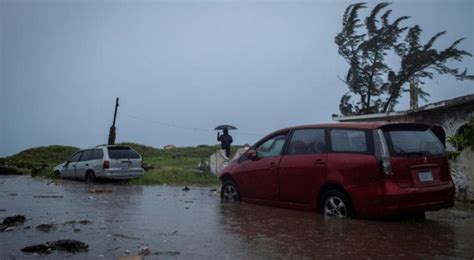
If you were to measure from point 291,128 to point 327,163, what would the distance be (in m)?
1.56

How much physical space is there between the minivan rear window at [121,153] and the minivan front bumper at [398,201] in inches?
480

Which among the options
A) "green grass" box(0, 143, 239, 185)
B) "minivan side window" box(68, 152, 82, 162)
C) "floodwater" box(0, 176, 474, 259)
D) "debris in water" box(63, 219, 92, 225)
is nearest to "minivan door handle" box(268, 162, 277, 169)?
"floodwater" box(0, 176, 474, 259)

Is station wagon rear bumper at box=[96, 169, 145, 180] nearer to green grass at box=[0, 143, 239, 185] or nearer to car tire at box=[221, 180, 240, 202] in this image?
green grass at box=[0, 143, 239, 185]

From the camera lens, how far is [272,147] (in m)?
9.91

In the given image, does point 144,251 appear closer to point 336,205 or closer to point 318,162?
point 336,205

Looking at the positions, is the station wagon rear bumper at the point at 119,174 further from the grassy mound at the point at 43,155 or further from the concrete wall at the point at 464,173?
the grassy mound at the point at 43,155

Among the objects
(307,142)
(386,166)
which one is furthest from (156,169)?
(386,166)

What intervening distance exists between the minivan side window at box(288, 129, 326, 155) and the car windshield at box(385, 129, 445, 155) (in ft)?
4.30

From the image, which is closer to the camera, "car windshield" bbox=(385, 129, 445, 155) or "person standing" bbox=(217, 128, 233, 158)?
"car windshield" bbox=(385, 129, 445, 155)

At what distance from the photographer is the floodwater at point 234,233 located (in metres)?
5.63

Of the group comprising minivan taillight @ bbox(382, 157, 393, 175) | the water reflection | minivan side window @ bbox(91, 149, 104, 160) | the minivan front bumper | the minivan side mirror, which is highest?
minivan side window @ bbox(91, 149, 104, 160)

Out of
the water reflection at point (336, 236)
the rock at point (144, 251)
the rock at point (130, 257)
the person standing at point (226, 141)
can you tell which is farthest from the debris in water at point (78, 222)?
the person standing at point (226, 141)

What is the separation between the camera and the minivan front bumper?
7520mm

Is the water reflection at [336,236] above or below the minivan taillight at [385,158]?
below
